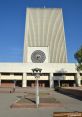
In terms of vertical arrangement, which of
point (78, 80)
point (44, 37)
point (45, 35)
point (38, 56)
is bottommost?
point (78, 80)

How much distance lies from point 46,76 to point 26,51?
28.4 metres

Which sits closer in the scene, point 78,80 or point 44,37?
point 78,80

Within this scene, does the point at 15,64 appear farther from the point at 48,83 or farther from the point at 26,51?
the point at 26,51

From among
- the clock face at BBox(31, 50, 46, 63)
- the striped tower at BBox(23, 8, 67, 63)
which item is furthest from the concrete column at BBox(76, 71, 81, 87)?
the clock face at BBox(31, 50, 46, 63)

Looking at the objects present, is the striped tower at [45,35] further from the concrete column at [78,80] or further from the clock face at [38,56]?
the concrete column at [78,80]

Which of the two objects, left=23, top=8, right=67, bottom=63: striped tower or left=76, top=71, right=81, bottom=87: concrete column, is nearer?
left=76, top=71, right=81, bottom=87: concrete column

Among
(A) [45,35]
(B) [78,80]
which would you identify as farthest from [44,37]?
(B) [78,80]

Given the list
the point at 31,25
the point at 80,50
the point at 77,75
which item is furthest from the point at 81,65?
the point at 31,25

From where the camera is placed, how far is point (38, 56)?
13012 centimetres

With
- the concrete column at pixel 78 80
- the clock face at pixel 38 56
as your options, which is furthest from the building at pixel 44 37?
the concrete column at pixel 78 80

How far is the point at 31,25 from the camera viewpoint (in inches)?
5349

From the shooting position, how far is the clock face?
130375 millimetres

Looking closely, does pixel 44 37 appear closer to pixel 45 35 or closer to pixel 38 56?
pixel 45 35

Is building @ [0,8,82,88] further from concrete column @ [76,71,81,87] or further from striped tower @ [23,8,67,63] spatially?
concrete column @ [76,71,81,87]
